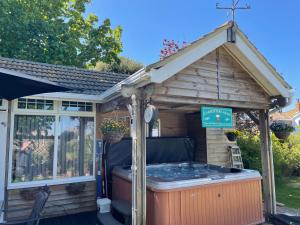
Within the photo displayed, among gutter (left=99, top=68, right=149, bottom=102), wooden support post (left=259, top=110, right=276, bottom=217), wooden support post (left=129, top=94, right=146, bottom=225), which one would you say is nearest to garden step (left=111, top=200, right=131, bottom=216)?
wooden support post (left=129, top=94, right=146, bottom=225)

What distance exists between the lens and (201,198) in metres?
4.60

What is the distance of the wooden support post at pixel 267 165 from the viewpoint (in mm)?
5703

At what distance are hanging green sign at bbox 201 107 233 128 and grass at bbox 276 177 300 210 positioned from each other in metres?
3.65

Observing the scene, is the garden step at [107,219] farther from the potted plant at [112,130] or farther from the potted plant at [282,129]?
the potted plant at [282,129]

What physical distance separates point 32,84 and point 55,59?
1397 centimetres

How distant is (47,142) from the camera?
5840 mm

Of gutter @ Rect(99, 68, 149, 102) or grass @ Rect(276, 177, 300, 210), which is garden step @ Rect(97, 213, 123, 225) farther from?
grass @ Rect(276, 177, 300, 210)

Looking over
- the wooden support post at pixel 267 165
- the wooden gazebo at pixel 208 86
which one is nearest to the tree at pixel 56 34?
the wooden gazebo at pixel 208 86

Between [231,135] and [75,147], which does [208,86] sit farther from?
[231,135]

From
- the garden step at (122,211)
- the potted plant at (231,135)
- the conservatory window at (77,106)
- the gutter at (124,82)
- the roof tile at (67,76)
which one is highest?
the roof tile at (67,76)

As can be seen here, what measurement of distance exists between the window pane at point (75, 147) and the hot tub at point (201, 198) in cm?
100

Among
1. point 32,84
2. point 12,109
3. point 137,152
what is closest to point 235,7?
point 137,152

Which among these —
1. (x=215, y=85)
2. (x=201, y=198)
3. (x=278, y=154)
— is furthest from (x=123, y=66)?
(x=201, y=198)

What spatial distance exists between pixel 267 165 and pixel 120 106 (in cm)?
391
